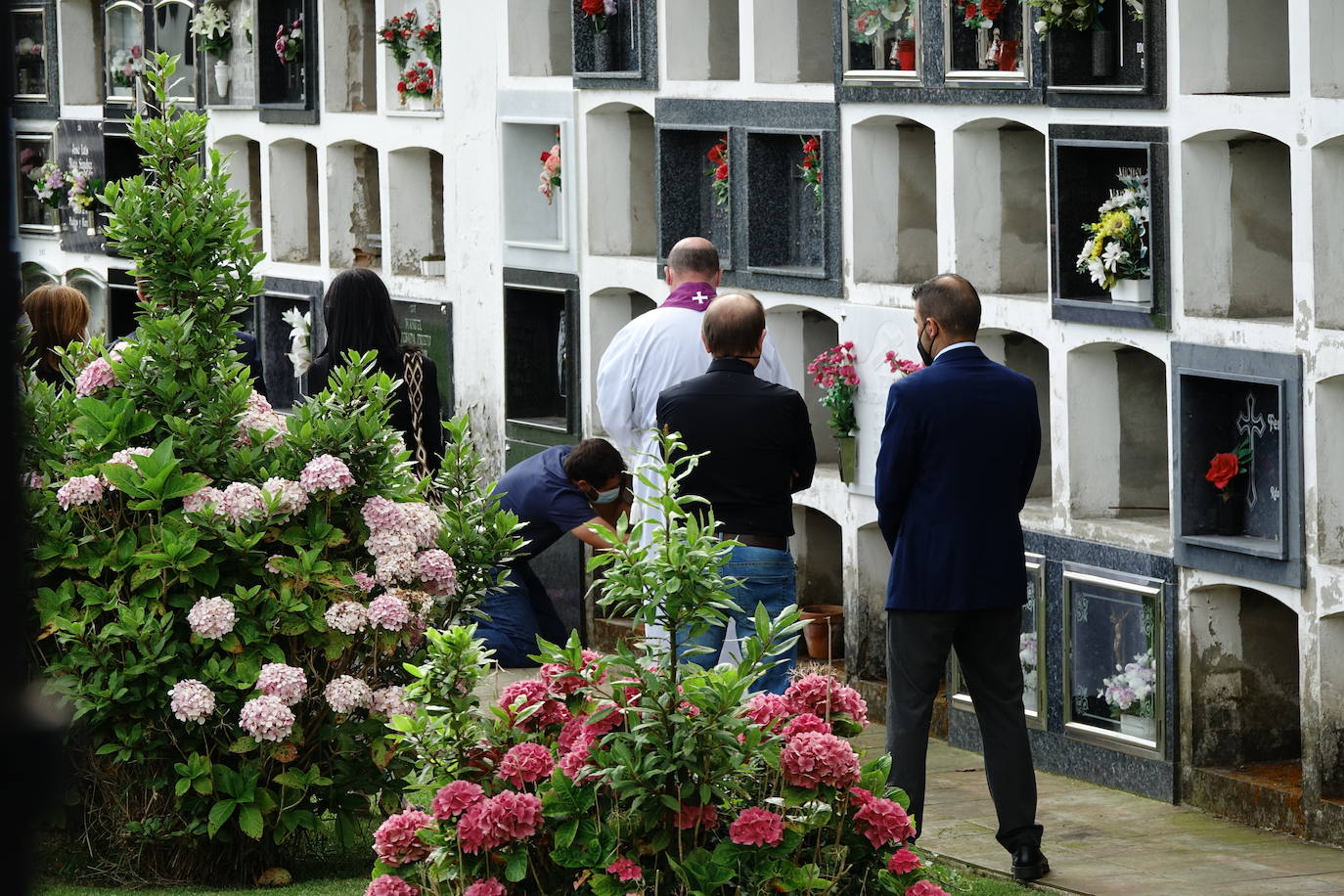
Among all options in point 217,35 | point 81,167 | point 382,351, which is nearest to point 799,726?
point 382,351

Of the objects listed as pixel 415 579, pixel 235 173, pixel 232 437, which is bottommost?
pixel 415 579

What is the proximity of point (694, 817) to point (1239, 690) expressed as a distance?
293 cm

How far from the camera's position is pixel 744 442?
180 inches

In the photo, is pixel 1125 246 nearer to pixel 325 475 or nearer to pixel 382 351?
pixel 382 351

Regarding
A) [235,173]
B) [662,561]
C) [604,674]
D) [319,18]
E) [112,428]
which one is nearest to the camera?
[662,561]

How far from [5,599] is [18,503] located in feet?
0.09

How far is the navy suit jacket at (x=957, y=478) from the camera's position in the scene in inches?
161

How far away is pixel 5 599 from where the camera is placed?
0.55 m

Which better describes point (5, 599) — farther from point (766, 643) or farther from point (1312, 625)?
point (1312, 625)

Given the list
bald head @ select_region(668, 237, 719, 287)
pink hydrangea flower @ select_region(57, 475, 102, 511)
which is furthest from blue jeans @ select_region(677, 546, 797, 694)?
pink hydrangea flower @ select_region(57, 475, 102, 511)

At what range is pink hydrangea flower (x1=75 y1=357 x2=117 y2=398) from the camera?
4152 mm

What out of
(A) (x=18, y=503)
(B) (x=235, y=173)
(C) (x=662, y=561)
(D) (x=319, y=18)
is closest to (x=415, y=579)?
(C) (x=662, y=561)

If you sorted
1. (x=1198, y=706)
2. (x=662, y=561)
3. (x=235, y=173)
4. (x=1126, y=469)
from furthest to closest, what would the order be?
(x=235, y=173), (x=1126, y=469), (x=1198, y=706), (x=662, y=561)

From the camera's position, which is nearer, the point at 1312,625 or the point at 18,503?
the point at 18,503
